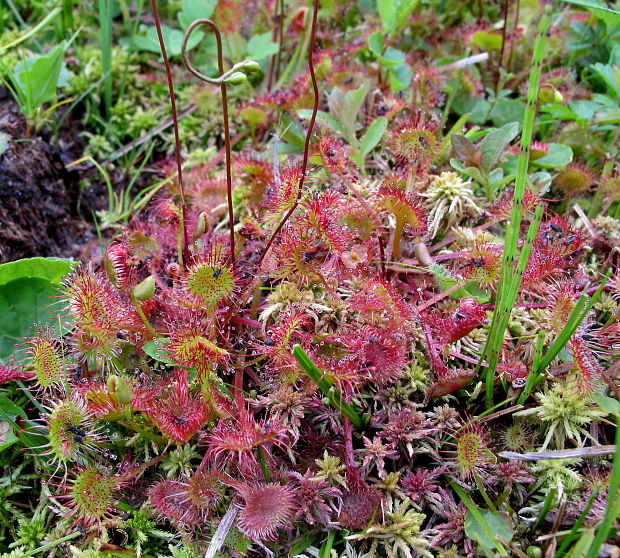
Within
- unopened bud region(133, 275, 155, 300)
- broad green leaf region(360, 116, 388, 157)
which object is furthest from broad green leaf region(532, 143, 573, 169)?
unopened bud region(133, 275, 155, 300)

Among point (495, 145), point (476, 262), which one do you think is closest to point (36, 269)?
point (476, 262)

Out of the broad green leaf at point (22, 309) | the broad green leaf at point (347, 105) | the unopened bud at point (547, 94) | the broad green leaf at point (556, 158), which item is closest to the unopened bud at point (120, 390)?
the broad green leaf at point (22, 309)

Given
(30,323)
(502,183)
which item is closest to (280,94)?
(502,183)

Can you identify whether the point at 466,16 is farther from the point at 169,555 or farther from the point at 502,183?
the point at 169,555

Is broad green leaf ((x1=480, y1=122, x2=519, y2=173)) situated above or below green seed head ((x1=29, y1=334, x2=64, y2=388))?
above

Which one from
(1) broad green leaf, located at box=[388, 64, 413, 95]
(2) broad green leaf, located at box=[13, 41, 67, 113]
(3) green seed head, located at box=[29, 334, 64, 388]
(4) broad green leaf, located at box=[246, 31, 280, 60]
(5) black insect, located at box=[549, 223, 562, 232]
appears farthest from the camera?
(4) broad green leaf, located at box=[246, 31, 280, 60]

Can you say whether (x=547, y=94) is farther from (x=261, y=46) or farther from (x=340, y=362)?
(x=340, y=362)

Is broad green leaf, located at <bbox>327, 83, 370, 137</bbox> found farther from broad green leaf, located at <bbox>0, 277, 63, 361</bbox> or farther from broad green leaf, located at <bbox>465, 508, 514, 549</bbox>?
broad green leaf, located at <bbox>465, 508, 514, 549</bbox>
